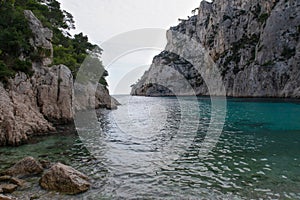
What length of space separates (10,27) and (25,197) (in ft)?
76.0

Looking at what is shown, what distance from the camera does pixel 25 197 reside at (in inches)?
404

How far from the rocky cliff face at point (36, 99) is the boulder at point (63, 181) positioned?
922 centimetres

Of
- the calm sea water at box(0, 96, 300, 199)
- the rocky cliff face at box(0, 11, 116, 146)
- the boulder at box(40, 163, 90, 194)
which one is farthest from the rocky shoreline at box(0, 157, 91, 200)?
the rocky cliff face at box(0, 11, 116, 146)

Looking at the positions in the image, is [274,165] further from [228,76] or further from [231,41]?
[231,41]

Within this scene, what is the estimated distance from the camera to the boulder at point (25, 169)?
12.7 meters

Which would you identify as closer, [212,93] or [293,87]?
[293,87]

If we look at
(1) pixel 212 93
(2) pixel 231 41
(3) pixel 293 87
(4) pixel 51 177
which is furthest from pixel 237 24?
(4) pixel 51 177

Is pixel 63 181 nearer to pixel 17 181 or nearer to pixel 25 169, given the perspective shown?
pixel 17 181

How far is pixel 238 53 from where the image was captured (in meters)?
105

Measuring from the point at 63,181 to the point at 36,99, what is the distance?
17487mm

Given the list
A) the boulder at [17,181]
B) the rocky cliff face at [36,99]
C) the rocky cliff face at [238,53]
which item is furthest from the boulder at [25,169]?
the rocky cliff face at [238,53]

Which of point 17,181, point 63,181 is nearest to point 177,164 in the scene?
point 63,181

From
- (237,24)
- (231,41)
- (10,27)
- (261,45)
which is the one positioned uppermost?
(237,24)

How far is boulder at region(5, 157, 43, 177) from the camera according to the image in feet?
41.8
